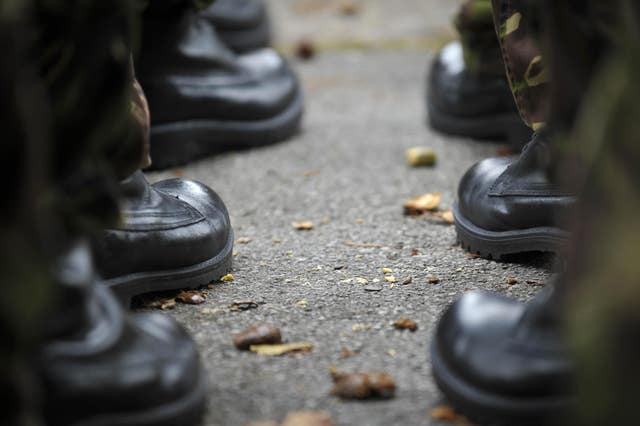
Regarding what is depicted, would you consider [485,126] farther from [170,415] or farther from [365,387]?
[170,415]

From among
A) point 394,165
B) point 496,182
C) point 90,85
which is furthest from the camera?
point 394,165

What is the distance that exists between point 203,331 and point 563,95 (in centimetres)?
70

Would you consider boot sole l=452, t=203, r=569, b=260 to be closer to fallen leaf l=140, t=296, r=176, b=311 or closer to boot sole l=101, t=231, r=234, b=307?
boot sole l=101, t=231, r=234, b=307

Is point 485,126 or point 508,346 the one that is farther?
point 485,126

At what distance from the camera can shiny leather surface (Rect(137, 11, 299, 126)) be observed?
2.33 meters

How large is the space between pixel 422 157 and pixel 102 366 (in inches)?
57.2

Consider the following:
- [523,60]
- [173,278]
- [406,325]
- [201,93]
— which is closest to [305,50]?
[201,93]

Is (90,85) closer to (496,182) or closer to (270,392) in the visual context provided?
(270,392)

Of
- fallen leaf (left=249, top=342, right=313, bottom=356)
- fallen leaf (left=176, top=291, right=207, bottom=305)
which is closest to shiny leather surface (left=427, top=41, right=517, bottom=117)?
fallen leaf (left=176, top=291, right=207, bottom=305)

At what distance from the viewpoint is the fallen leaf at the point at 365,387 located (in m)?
1.26

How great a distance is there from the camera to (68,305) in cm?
109

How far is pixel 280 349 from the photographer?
142 centimetres

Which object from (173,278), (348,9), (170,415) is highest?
(170,415)

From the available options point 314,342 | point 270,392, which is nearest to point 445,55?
point 314,342
